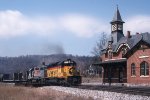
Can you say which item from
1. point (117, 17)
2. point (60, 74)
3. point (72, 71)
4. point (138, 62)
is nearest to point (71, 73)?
point (72, 71)

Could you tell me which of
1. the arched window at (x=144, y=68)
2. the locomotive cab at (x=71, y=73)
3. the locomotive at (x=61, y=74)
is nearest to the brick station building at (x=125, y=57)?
the arched window at (x=144, y=68)

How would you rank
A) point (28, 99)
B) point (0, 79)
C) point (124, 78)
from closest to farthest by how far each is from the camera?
point (28, 99) < point (124, 78) < point (0, 79)

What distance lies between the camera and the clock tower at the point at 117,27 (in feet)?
185

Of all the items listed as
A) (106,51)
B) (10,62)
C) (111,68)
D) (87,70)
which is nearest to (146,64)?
(111,68)

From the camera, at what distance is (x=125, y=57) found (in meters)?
44.6

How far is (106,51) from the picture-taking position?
2179 inches

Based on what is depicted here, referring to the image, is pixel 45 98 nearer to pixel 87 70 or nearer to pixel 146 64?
pixel 146 64

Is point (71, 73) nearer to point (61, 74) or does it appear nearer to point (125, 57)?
point (61, 74)

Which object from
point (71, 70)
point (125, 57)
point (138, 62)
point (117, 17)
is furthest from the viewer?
point (117, 17)

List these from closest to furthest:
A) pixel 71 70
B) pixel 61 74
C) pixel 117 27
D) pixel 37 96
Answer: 1. pixel 37 96
2. pixel 71 70
3. pixel 61 74
4. pixel 117 27

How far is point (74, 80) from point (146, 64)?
9.44 metres

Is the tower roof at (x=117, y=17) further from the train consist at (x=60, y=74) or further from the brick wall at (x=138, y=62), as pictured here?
the train consist at (x=60, y=74)

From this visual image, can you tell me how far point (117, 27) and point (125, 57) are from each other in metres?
14.1

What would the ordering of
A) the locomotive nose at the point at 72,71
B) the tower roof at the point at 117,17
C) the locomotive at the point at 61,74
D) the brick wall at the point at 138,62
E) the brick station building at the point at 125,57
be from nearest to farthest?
the locomotive at the point at 61,74 → the locomotive nose at the point at 72,71 → the brick wall at the point at 138,62 → the brick station building at the point at 125,57 → the tower roof at the point at 117,17
